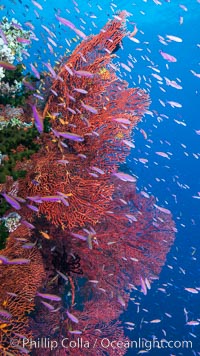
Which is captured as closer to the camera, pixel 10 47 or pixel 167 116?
pixel 10 47

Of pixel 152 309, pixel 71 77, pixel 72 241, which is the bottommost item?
pixel 152 309

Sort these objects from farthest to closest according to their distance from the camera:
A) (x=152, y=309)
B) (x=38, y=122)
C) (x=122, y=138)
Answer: (x=152, y=309)
(x=122, y=138)
(x=38, y=122)

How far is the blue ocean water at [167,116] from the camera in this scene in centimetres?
2800

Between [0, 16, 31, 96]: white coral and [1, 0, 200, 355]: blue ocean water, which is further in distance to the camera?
[1, 0, 200, 355]: blue ocean water

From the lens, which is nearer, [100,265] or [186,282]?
[100,265]

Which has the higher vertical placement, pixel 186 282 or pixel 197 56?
pixel 197 56

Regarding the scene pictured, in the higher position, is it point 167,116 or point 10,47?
point 167,116

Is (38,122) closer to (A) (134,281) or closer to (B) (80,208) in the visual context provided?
(B) (80,208)

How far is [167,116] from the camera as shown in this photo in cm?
1583

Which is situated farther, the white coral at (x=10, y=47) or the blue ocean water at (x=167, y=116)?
the blue ocean water at (x=167, y=116)

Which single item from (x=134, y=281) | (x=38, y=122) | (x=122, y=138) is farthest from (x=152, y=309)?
(x=38, y=122)

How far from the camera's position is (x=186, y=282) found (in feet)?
153

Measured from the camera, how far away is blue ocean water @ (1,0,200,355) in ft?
91.9

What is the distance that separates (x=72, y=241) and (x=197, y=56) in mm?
52741
